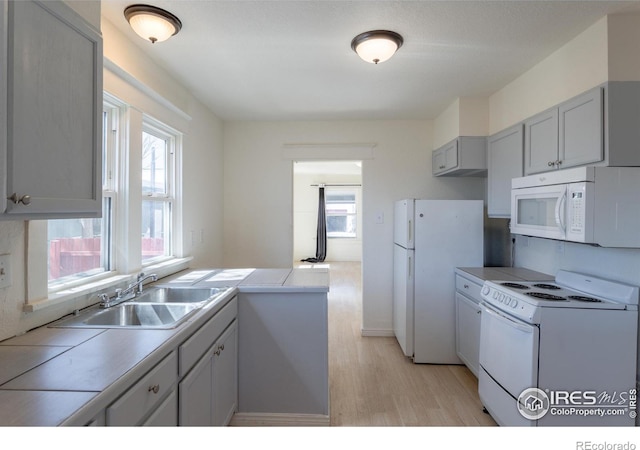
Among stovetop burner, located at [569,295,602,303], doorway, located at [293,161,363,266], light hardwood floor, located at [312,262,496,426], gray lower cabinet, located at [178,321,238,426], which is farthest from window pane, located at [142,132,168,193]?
doorway, located at [293,161,363,266]

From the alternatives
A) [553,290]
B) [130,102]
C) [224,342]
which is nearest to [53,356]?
[224,342]

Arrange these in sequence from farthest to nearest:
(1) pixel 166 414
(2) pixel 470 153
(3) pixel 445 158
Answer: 1. (3) pixel 445 158
2. (2) pixel 470 153
3. (1) pixel 166 414

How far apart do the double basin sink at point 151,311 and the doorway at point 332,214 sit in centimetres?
642

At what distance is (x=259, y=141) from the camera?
3797 millimetres

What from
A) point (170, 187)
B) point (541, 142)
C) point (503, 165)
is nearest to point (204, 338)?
point (170, 187)

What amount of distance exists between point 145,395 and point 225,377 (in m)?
0.84

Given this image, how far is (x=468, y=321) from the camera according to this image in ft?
9.09

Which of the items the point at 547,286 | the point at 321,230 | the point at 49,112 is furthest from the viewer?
the point at 321,230

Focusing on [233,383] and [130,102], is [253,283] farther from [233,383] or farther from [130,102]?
[130,102]

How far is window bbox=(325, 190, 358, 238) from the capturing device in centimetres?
870

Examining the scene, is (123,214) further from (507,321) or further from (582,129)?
(582,129)

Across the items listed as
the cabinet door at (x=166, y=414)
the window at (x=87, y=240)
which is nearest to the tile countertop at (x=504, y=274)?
the cabinet door at (x=166, y=414)

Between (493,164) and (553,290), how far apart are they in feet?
4.01

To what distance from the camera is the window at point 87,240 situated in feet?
5.44
